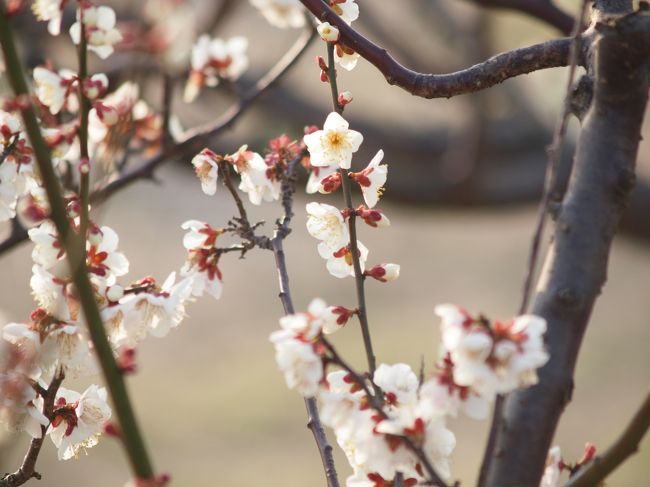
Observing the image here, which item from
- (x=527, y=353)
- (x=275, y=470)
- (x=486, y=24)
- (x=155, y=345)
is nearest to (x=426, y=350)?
(x=275, y=470)

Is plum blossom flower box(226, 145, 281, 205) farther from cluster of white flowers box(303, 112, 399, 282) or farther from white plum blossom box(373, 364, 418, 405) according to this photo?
white plum blossom box(373, 364, 418, 405)

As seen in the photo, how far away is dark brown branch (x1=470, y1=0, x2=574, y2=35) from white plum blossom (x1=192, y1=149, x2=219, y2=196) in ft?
1.93

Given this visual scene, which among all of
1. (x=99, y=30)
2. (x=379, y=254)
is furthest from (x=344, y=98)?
(x=379, y=254)

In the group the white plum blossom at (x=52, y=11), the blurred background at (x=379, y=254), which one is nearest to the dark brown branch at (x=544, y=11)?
the blurred background at (x=379, y=254)

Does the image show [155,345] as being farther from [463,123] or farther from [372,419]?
[372,419]

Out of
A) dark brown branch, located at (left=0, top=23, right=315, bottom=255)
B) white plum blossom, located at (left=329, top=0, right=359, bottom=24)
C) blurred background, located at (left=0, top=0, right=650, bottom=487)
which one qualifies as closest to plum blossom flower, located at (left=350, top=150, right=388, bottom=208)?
white plum blossom, located at (left=329, top=0, right=359, bottom=24)

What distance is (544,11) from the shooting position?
1.03 m

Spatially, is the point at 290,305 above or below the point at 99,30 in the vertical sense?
below

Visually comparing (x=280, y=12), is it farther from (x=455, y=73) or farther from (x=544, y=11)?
(x=455, y=73)

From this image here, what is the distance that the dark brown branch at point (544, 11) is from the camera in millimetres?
1009

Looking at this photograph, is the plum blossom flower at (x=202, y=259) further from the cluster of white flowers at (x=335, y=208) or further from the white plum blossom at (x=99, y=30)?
the white plum blossom at (x=99, y=30)

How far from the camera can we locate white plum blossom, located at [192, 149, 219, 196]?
56cm

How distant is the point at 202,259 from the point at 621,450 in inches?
11.3

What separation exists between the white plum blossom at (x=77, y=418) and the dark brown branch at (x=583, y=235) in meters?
0.26
